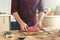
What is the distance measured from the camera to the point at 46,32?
5.42 feet

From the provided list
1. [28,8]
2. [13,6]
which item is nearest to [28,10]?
[28,8]

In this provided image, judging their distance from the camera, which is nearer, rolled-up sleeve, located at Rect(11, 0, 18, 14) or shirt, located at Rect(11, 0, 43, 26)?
rolled-up sleeve, located at Rect(11, 0, 18, 14)

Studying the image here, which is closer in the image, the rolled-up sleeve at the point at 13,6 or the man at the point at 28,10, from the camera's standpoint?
the rolled-up sleeve at the point at 13,6

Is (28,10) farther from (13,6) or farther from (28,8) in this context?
(13,6)

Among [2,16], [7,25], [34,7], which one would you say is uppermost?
[34,7]

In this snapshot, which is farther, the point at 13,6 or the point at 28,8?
the point at 28,8

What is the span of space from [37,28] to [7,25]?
1.77 m

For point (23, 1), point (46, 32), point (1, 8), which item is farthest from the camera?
point (1, 8)

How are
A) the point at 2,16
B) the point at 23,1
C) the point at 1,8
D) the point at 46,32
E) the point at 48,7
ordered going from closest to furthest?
the point at 46,32
the point at 23,1
the point at 2,16
the point at 1,8
the point at 48,7

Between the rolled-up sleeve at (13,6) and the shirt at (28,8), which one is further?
the shirt at (28,8)

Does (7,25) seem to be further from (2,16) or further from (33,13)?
(33,13)

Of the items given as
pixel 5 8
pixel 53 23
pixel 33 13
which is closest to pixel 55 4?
pixel 53 23

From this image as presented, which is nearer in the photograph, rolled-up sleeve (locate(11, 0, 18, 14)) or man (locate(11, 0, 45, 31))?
rolled-up sleeve (locate(11, 0, 18, 14))

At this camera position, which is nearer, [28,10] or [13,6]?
[13,6]
